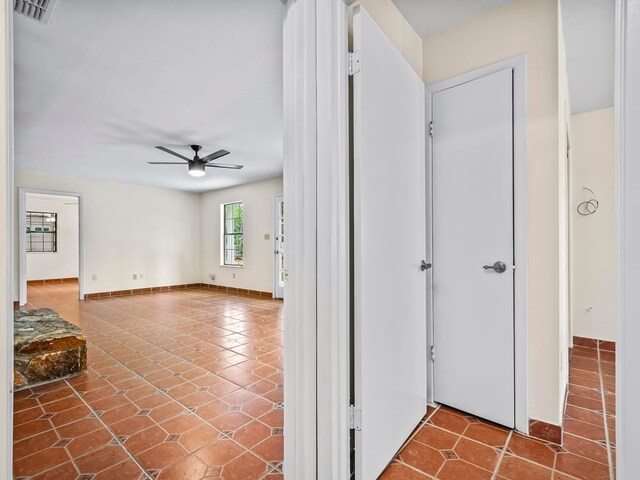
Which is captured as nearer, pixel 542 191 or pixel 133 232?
pixel 542 191

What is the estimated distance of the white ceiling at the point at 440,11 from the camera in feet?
6.03

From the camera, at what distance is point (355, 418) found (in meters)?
1.36

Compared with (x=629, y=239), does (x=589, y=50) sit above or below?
above

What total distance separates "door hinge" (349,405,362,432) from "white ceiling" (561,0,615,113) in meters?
2.47

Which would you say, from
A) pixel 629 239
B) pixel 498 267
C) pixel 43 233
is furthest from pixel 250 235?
pixel 629 239

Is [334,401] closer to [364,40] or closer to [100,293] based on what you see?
[364,40]

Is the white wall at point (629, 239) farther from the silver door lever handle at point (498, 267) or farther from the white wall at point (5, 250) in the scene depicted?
the white wall at point (5, 250)

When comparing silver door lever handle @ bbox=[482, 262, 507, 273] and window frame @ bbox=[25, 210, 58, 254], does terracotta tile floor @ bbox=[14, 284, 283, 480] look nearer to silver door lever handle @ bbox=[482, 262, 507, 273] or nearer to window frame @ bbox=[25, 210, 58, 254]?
silver door lever handle @ bbox=[482, 262, 507, 273]

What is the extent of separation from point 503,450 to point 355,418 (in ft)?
2.86

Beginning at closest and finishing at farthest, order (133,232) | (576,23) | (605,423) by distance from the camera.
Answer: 1. (605,423)
2. (576,23)
3. (133,232)

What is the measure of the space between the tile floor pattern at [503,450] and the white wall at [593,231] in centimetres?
131

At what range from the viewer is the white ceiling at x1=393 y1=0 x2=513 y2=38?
1837mm

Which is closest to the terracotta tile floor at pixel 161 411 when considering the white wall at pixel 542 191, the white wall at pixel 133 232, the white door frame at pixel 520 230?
the white door frame at pixel 520 230

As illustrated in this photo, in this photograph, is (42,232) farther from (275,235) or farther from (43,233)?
(275,235)
